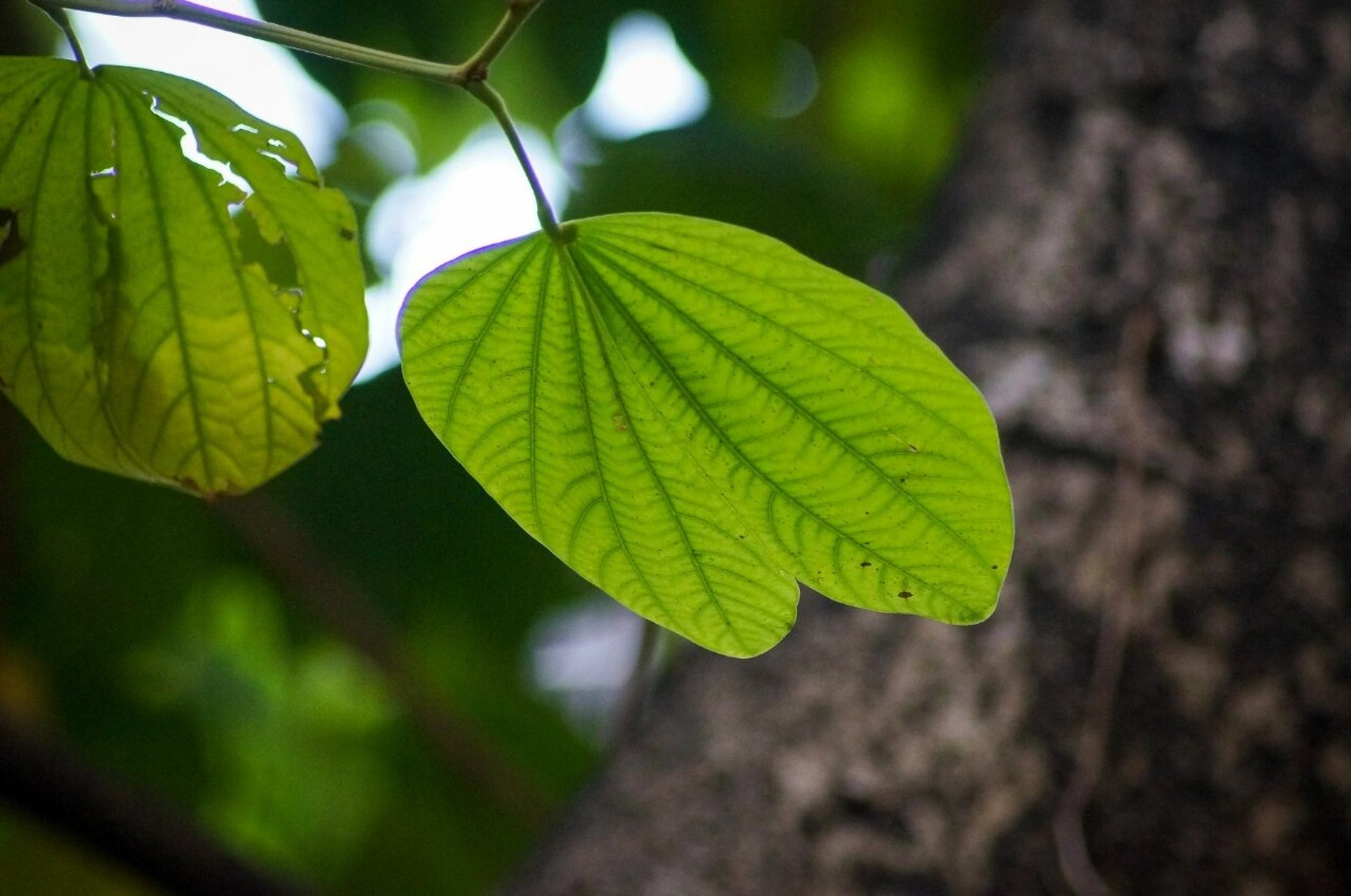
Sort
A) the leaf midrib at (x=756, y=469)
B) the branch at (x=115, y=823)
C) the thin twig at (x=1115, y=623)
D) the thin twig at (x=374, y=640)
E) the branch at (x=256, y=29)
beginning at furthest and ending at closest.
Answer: the thin twig at (x=374, y=640)
the branch at (x=115, y=823)
the thin twig at (x=1115, y=623)
the leaf midrib at (x=756, y=469)
the branch at (x=256, y=29)

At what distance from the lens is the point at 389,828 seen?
6.45 feet

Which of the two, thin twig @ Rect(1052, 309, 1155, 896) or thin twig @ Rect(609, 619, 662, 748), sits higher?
thin twig @ Rect(1052, 309, 1155, 896)

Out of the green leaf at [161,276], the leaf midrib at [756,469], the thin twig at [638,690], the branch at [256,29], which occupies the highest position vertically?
the branch at [256,29]

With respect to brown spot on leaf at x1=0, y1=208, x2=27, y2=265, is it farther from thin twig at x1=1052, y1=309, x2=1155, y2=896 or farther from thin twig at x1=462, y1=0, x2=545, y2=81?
thin twig at x1=1052, y1=309, x2=1155, y2=896

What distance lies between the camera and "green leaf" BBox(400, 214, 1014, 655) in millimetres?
492

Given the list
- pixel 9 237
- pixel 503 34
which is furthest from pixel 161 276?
pixel 503 34

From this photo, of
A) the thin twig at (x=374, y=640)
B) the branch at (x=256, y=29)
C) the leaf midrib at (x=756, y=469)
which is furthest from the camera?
the thin twig at (x=374, y=640)

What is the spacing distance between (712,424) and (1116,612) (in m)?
0.66

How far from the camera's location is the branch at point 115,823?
1172mm

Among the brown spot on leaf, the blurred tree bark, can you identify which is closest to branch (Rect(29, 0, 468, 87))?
the brown spot on leaf

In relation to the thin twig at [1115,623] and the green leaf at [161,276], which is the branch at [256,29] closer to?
the green leaf at [161,276]

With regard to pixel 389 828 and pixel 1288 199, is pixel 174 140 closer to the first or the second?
pixel 1288 199

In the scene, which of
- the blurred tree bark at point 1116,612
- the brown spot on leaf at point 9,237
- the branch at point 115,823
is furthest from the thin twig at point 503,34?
the branch at point 115,823

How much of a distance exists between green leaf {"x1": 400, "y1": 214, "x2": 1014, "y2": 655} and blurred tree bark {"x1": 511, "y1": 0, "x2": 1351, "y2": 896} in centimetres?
52
